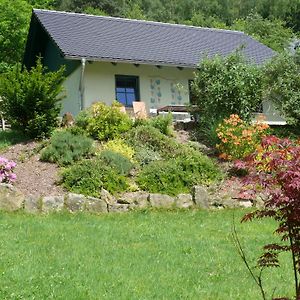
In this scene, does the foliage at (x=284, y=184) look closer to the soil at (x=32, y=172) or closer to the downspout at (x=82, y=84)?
the soil at (x=32, y=172)

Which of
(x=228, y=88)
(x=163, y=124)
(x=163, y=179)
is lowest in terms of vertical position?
(x=163, y=179)

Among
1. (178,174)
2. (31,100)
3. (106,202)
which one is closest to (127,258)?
(106,202)

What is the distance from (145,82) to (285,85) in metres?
5.88

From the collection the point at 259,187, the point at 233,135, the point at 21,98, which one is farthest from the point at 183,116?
the point at 259,187

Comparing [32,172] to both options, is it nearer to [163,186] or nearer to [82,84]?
[163,186]

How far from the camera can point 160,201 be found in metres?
12.2

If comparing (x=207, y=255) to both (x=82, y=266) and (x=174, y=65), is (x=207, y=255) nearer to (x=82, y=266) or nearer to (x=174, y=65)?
(x=82, y=266)

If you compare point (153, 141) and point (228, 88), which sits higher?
point (228, 88)

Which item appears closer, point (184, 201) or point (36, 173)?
point (184, 201)

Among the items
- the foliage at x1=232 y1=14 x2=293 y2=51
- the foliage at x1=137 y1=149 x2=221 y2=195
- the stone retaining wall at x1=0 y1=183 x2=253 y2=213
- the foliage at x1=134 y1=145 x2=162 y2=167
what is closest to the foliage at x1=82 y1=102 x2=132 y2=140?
the foliage at x1=134 y1=145 x2=162 y2=167

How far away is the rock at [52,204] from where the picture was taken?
450 inches

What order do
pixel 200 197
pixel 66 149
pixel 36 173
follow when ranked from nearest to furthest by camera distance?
pixel 200 197, pixel 36 173, pixel 66 149

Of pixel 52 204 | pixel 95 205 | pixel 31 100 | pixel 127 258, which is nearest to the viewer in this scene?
pixel 127 258

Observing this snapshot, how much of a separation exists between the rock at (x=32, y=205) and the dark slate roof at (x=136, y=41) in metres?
8.80
